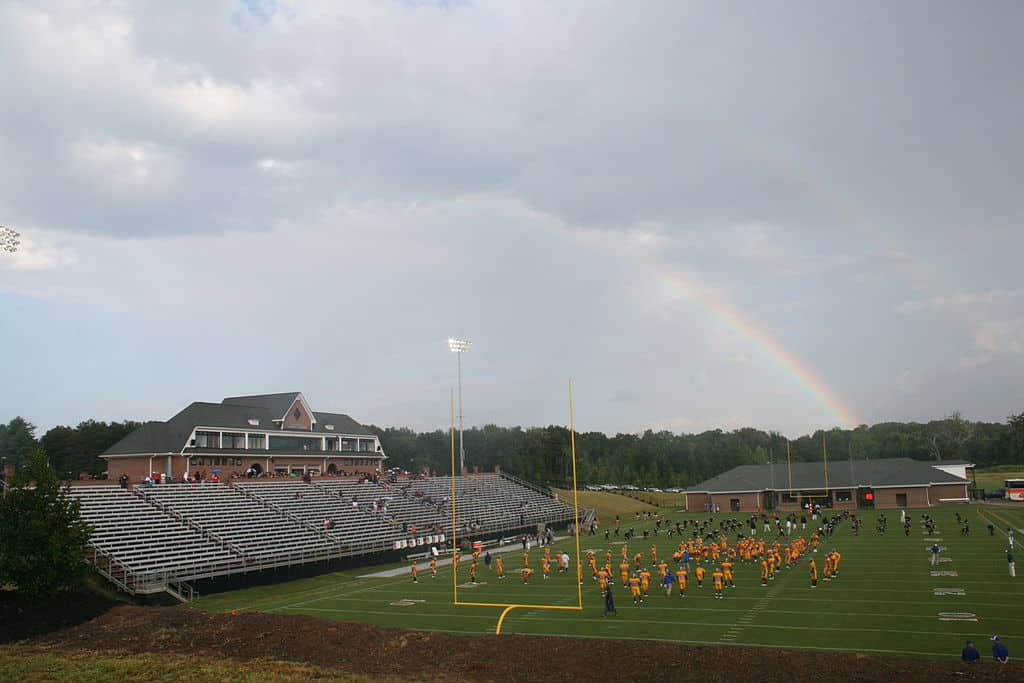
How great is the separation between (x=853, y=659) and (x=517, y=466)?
74.6m

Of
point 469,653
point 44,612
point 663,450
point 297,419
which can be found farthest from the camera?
point 663,450

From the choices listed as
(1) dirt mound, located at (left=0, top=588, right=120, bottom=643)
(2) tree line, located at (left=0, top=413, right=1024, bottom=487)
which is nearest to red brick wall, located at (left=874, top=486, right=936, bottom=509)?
(2) tree line, located at (left=0, top=413, right=1024, bottom=487)

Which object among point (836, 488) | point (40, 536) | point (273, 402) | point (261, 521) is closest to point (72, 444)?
point (273, 402)

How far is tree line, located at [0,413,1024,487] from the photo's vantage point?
76.6 m

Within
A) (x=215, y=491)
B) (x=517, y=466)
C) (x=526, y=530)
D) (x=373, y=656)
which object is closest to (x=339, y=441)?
(x=526, y=530)

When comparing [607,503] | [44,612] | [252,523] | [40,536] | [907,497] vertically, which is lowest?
→ [607,503]

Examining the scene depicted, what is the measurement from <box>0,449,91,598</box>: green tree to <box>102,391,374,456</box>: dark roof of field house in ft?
65.1

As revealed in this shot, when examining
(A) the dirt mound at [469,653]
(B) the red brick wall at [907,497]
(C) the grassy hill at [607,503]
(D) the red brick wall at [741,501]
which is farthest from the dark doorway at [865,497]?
(A) the dirt mound at [469,653]

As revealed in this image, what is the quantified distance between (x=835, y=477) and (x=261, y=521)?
49.4 metres

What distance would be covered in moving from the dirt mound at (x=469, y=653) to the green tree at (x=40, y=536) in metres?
3.61

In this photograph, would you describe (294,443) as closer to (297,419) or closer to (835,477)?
(297,419)

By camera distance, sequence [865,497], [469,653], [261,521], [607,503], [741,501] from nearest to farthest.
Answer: [469,653]
[261,521]
[865,497]
[741,501]
[607,503]

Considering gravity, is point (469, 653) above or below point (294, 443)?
below

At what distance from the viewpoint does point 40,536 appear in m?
23.5
